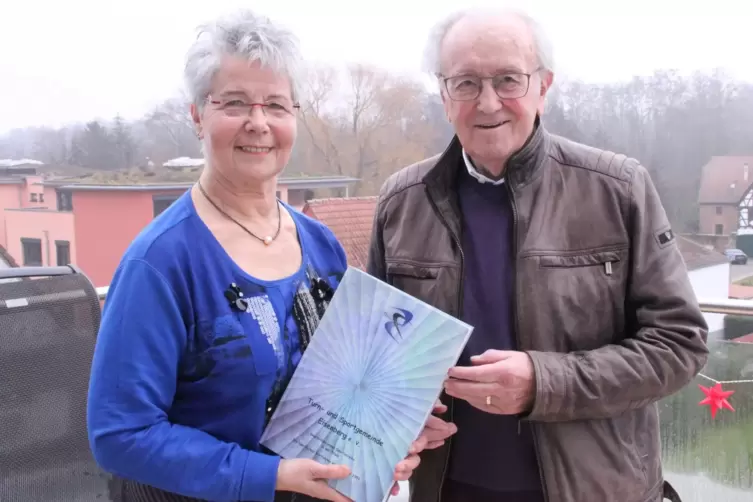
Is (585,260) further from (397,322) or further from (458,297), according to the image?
(397,322)

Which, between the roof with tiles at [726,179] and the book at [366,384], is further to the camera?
the roof with tiles at [726,179]

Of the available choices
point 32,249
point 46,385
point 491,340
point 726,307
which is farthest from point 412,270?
point 32,249

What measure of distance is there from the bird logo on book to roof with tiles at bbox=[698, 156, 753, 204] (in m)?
2.56

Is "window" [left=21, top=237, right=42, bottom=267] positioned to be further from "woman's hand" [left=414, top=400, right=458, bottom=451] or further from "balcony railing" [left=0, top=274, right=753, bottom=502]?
"balcony railing" [left=0, top=274, right=753, bottom=502]

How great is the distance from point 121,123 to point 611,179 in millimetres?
2523

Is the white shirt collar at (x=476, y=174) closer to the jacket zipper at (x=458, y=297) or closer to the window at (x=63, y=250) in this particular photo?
the jacket zipper at (x=458, y=297)

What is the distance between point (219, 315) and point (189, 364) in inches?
3.3

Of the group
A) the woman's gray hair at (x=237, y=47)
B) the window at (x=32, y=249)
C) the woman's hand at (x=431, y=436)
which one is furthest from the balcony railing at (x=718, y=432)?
the window at (x=32, y=249)

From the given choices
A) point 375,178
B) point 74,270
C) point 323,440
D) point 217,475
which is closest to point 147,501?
point 217,475

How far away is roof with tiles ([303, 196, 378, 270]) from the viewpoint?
53.3 inches

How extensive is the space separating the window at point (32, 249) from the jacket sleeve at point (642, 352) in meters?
2.54

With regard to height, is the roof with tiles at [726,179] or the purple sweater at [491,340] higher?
the roof with tiles at [726,179]

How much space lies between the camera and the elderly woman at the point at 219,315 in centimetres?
85

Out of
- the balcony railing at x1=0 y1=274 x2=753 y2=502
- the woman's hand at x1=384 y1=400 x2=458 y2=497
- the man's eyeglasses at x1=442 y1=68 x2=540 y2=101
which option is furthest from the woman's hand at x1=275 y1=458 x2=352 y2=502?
the balcony railing at x1=0 y1=274 x2=753 y2=502
